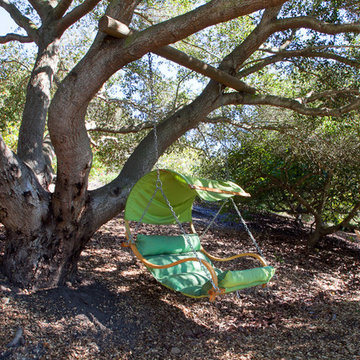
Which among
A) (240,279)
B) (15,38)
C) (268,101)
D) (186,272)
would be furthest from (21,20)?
(240,279)

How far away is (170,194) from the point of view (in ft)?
16.2

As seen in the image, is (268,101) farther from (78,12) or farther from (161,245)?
(78,12)

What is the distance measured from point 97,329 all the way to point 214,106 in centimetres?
298

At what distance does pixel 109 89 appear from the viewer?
326 inches

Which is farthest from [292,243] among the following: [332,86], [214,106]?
[214,106]

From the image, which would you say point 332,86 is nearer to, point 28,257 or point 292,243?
point 292,243

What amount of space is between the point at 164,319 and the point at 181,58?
9.47ft

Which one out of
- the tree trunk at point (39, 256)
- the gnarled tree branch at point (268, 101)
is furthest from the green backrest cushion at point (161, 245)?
the gnarled tree branch at point (268, 101)

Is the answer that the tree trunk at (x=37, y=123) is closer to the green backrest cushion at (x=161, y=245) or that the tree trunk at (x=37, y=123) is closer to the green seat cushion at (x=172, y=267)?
the green backrest cushion at (x=161, y=245)

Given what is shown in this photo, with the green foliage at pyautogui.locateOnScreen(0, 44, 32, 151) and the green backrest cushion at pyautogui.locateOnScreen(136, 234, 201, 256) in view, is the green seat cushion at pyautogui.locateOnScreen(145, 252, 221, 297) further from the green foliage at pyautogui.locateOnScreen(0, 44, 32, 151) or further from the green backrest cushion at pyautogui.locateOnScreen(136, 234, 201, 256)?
the green foliage at pyautogui.locateOnScreen(0, 44, 32, 151)

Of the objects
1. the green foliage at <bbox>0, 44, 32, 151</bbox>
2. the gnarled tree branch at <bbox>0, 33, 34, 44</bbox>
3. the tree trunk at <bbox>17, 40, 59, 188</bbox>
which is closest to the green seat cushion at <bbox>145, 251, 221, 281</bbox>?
the tree trunk at <bbox>17, 40, 59, 188</bbox>

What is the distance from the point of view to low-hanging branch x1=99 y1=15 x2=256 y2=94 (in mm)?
3016

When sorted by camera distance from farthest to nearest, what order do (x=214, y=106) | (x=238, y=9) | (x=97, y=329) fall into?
(x=214, y=106), (x=97, y=329), (x=238, y=9)

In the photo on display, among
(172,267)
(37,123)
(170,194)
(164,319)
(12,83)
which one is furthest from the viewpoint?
(12,83)
